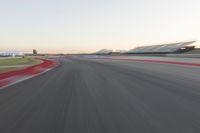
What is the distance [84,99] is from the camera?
23.3ft

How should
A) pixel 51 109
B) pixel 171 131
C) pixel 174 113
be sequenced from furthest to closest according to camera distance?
1. pixel 51 109
2. pixel 174 113
3. pixel 171 131

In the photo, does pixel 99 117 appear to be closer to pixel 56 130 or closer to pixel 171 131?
pixel 56 130

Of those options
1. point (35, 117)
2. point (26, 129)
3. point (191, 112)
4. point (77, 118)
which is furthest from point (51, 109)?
point (191, 112)

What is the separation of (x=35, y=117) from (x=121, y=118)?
1822 mm

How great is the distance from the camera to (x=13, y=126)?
457 centimetres

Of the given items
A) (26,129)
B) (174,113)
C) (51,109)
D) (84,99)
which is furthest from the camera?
(84,99)

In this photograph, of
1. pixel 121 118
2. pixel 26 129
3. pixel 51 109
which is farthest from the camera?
pixel 51 109

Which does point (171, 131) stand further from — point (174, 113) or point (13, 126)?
point (13, 126)

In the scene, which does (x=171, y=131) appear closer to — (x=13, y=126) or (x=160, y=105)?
(x=160, y=105)

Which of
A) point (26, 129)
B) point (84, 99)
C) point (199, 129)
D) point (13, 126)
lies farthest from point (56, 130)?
→ point (84, 99)

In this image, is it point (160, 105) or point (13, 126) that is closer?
point (13, 126)

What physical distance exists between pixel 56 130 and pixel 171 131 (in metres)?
1.94

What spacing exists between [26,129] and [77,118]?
105 cm

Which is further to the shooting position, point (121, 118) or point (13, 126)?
point (121, 118)
